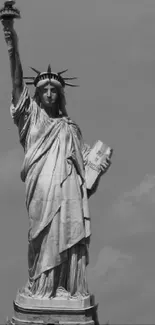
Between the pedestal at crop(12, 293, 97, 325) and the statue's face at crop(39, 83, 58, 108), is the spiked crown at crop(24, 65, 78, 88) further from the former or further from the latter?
the pedestal at crop(12, 293, 97, 325)

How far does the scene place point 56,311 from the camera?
12750 millimetres

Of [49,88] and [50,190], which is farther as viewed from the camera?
[49,88]

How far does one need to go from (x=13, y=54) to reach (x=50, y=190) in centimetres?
337

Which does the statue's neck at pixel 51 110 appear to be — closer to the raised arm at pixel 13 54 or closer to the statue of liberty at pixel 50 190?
the statue of liberty at pixel 50 190

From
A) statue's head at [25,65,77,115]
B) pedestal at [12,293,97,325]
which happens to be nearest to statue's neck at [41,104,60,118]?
statue's head at [25,65,77,115]

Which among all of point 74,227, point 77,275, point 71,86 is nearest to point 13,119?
point 71,86

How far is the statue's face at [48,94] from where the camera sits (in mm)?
14008

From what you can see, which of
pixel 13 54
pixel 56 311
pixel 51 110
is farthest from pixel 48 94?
pixel 56 311

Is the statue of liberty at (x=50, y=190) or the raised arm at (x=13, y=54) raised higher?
the raised arm at (x=13, y=54)

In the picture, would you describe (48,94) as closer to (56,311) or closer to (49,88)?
(49,88)

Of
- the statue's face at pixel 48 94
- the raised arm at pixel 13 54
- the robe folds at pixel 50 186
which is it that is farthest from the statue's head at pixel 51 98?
the raised arm at pixel 13 54

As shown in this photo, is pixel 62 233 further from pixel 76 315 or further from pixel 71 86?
pixel 71 86

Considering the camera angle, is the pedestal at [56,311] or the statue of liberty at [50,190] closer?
the pedestal at [56,311]

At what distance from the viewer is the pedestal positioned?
1273cm
